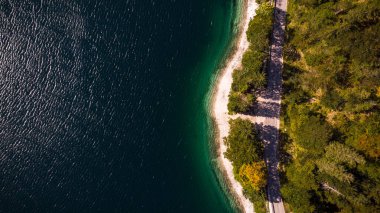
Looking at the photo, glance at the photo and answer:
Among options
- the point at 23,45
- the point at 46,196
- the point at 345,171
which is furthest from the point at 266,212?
the point at 23,45

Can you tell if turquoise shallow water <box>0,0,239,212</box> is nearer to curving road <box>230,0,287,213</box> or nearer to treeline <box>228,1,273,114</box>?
treeline <box>228,1,273,114</box>

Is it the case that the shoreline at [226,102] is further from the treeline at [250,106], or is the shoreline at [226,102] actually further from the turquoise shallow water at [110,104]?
the treeline at [250,106]

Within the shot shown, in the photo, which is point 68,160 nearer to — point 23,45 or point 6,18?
point 23,45

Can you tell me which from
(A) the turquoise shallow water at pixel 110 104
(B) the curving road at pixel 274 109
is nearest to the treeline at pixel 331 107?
(B) the curving road at pixel 274 109

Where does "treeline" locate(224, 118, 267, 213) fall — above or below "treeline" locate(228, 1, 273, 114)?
below

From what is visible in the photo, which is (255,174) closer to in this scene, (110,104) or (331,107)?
(331,107)

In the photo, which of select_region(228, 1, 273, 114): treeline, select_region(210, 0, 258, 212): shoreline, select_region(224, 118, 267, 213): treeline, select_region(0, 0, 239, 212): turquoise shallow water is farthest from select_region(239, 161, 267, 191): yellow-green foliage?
select_region(228, 1, 273, 114): treeline
